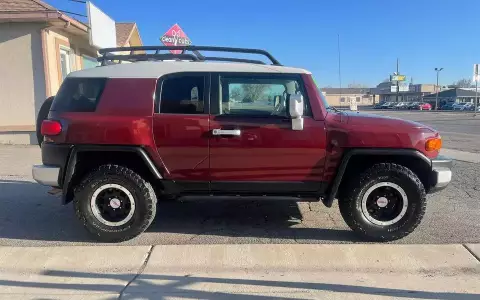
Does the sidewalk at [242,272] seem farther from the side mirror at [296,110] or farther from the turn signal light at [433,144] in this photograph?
the side mirror at [296,110]

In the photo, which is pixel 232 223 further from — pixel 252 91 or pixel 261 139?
pixel 252 91

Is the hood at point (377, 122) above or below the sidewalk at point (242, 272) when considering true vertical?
above

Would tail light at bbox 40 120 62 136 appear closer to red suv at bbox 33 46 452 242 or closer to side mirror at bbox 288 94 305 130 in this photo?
red suv at bbox 33 46 452 242

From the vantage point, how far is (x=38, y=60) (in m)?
11.1

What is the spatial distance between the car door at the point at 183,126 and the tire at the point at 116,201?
1.25ft

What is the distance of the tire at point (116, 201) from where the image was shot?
172 inches

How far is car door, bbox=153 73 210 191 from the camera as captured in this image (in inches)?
170

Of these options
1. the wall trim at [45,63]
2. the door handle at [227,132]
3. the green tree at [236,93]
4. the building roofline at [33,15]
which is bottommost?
the door handle at [227,132]

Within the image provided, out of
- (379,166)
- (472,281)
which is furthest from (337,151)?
(472,281)

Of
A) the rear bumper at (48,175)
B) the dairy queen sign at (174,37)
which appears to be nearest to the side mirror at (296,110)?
the rear bumper at (48,175)

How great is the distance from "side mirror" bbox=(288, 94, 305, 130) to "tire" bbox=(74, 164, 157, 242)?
173cm

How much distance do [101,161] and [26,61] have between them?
8.35 m

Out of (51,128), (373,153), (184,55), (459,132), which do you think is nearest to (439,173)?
(373,153)

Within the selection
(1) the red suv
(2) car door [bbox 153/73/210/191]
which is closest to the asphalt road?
(1) the red suv
